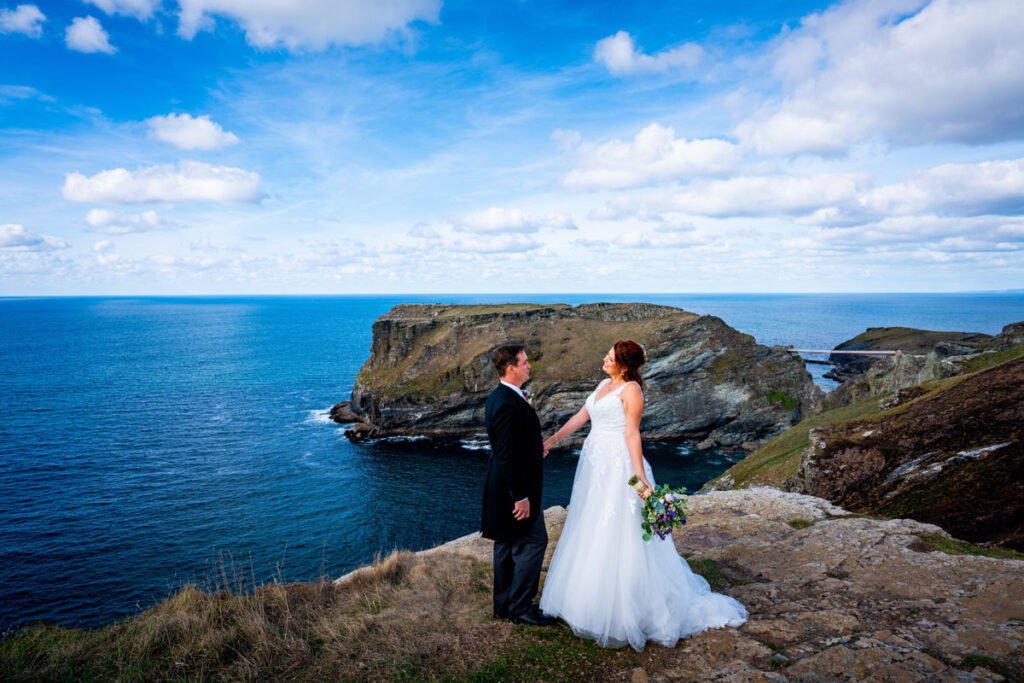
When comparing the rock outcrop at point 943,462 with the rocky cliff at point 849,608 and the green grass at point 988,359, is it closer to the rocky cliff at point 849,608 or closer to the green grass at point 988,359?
the rocky cliff at point 849,608

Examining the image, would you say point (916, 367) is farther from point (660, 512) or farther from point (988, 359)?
point (660, 512)

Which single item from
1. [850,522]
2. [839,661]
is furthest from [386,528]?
[839,661]

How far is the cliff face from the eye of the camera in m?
63.7

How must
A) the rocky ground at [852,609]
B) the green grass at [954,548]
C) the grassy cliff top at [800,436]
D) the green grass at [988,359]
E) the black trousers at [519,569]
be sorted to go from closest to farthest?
the rocky ground at [852,609], the black trousers at [519,569], the green grass at [954,548], the grassy cliff top at [800,436], the green grass at [988,359]

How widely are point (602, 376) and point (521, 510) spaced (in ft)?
206

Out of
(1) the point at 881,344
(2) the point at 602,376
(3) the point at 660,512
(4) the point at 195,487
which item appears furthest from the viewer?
(1) the point at 881,344

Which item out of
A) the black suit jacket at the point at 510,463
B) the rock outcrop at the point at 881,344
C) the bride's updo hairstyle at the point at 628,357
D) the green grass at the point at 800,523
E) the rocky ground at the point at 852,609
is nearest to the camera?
the rocky ground at the point at 852,609

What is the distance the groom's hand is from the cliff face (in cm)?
5730

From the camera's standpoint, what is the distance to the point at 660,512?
6.52 meters

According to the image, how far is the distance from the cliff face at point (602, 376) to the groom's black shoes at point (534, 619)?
56.8 metres

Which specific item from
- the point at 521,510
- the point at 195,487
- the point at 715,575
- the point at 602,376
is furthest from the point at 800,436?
the point at 195,487

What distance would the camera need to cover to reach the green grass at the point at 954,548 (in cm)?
841

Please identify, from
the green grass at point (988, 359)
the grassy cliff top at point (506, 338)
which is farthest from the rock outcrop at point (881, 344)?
the green grass at point (988, 359)

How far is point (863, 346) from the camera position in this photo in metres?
121
